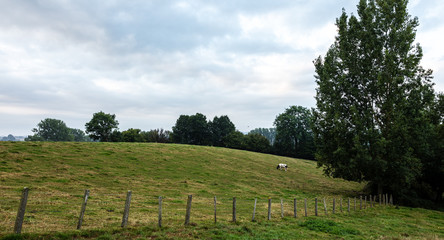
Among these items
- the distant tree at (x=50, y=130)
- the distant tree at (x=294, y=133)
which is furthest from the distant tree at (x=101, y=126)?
the distant tree at (x=50, y=130)

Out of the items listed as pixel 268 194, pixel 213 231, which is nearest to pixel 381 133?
pixel 268 194

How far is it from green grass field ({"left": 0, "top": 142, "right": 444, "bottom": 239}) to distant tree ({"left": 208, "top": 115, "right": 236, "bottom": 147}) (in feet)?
181

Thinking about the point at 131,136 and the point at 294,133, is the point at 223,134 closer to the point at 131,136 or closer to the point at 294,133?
the point at 294,133

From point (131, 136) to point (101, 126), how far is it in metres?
13.3

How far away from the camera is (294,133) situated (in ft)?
314

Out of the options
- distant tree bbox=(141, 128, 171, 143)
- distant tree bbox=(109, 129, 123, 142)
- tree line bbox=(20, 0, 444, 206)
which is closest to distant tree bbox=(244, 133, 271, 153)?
distant tree bbox=(141, 128, 171, 143)

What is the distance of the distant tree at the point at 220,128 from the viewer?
369 ft

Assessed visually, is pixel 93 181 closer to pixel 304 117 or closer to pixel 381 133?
pixel 381 133

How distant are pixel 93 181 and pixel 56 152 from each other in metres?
16.6

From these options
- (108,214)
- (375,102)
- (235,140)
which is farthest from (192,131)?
(108,214)

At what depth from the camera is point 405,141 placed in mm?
29562

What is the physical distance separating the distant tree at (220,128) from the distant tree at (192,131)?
8.92 ft

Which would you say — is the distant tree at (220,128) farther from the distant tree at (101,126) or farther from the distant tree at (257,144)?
the distant tree at (101,126)

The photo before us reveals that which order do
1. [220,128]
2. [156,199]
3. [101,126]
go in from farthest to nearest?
[220,128]
[101,126]
[156,199]
